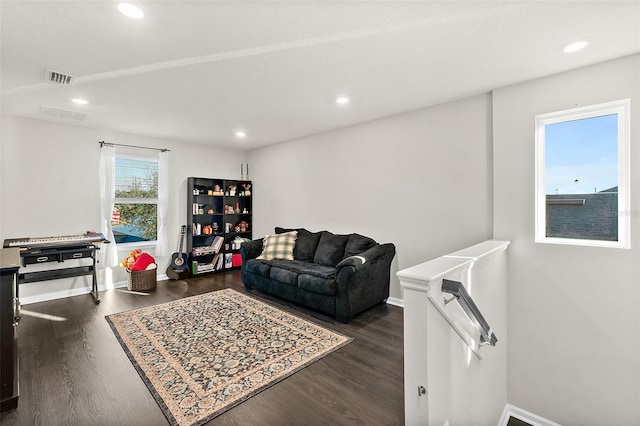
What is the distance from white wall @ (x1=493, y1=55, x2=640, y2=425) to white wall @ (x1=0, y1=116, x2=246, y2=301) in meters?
5.50

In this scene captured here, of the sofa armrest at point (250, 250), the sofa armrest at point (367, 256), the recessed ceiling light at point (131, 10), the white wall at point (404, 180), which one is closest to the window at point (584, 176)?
the white wall at point (404, 180)

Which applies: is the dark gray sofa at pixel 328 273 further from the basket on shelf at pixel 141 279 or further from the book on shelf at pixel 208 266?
the basket on shelf at pixel 141 279

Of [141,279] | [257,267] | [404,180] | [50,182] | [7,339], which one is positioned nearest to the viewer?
[7,339]

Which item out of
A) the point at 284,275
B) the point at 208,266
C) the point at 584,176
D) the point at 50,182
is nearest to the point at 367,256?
the point at 284,275

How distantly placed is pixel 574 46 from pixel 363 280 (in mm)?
2779

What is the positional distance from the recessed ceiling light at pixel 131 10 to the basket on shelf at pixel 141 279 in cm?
388

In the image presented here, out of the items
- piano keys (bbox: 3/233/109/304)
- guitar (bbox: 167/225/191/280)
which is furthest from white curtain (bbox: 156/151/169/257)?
piano keys (bbox: 3/233/109/304)

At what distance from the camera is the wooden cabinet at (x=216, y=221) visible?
5.44m

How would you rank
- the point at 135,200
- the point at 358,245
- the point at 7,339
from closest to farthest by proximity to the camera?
the point at 7,339 → the point at 358,245 → the point at 135,200

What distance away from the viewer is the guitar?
514 centimetres

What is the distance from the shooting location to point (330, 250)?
164 inches

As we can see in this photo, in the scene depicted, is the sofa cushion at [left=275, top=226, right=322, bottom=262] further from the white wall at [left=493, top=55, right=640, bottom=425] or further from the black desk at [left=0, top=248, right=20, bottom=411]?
the black desk at [left=0, top=248, right=20, bottom=411]

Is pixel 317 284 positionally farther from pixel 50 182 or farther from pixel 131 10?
pixel 50 182

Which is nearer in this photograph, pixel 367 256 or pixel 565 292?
pixel 565 292
